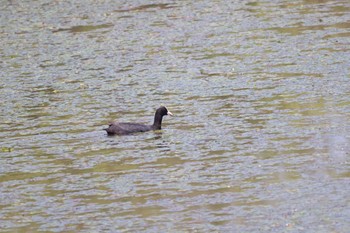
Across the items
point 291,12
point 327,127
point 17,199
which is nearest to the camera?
point 17,199

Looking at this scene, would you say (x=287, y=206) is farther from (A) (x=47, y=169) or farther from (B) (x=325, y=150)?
(A) (x=47, y=169)

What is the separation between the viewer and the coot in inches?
549

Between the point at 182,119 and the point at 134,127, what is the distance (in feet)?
3.39

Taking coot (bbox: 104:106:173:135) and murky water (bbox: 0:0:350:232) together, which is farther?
coot (bbox: 104:106:173:135)

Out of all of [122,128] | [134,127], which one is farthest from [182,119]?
[122,128]

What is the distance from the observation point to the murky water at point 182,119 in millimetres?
10242

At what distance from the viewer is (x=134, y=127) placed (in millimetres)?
14070

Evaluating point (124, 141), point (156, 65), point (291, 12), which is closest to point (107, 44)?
point (156, 65)

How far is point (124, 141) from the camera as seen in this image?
1400cm

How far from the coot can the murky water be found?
110 millimetres

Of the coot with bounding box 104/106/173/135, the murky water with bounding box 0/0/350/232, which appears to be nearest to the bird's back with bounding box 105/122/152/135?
the coot with bounding box 104/106/173/135

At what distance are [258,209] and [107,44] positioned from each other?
12194 mm

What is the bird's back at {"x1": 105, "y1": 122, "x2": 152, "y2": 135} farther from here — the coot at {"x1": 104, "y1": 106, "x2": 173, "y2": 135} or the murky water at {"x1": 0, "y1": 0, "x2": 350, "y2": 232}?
the murky water at {"x1": 0, "y1": 0, "x2": 350, "y2": 232}

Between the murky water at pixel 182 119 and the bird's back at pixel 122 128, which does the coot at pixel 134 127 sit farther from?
the murky water at pixel 182 119
